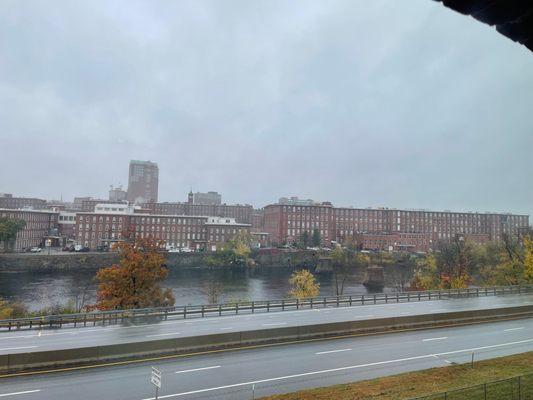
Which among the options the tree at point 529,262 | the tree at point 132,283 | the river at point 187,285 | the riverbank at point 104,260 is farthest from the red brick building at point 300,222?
the tree at point 132,283

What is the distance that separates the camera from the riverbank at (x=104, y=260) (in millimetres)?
107375

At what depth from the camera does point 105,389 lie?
15859 mm

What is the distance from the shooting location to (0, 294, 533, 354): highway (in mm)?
23359

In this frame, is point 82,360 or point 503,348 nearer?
point 82,360

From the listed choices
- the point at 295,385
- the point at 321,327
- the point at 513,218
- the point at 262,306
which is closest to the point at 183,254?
the point at 262,306

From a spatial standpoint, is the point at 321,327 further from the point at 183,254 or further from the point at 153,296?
the point at 183,254

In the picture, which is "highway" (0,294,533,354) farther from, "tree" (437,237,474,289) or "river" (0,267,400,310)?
"river" (0,267,400,310)

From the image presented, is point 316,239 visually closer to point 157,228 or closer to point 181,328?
point 157,228

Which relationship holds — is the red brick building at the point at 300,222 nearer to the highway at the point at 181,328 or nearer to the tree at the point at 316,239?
the tree at the point at 316,239

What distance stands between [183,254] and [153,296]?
3401 inches

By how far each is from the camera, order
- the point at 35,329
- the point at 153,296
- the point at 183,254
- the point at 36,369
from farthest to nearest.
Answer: the point at 183,254 → the point at 153,296 → the point at 35,329 → the point at 36,369

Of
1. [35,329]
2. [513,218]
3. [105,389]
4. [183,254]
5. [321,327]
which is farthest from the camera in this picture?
[513,218]

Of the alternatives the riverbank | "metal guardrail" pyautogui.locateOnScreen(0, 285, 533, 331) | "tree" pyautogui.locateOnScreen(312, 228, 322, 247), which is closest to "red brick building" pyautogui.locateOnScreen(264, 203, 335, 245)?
"tree" pyautogui.locateOnScreen(312, 228, 322, 247)

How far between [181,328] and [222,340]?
580 cm
